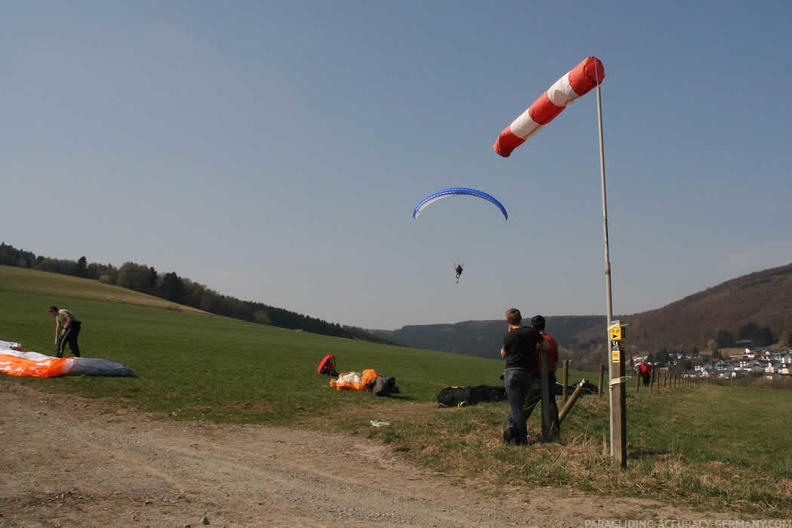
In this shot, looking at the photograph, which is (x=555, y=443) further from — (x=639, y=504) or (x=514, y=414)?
(x=639, y=504)

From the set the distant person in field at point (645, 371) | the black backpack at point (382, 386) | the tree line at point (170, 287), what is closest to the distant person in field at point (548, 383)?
the black backpack at point (382, 386)

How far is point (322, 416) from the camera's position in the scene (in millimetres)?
12359

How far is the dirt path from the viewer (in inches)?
212

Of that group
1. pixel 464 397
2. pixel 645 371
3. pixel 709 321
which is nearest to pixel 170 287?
pixel 645 371

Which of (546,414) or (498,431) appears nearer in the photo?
(546,414)

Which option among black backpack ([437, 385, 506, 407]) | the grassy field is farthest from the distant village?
black backpack ([437, 385, 506, 407])

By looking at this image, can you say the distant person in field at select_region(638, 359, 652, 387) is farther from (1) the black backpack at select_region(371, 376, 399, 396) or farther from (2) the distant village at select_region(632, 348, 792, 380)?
(2) the distant village at select_region(632, 348, 792, 380)

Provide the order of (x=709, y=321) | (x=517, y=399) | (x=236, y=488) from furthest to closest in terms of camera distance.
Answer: (x=709, y=321)
(x=517, y=399)
(x=236, y=488)

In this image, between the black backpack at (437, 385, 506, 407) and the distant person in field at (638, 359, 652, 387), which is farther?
the distant person in field at (638, 359, 652, 387)

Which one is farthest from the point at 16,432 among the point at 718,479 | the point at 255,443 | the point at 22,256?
the point at 22,256

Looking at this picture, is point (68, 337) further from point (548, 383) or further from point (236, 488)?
point (548, 383)

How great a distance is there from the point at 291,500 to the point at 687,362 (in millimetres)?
115819

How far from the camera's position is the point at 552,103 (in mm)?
10289

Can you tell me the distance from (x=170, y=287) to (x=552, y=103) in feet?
382
